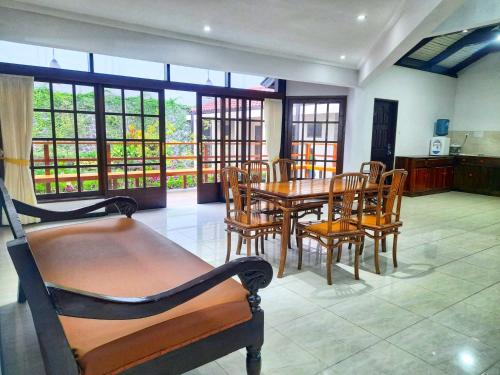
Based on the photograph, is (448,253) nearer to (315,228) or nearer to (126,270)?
(315,228)

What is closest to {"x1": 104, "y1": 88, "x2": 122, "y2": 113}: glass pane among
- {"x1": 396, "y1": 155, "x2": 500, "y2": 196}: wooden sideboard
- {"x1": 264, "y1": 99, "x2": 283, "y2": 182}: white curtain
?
{"x1": 264, "y1": 99, "x2": 283, "y2": 182}: white curtain

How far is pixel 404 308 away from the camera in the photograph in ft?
8.09

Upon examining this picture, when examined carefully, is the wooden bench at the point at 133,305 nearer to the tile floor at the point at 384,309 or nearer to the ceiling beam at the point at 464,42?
the tile floor at the point at 384,309

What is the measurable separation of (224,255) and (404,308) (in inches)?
69.5

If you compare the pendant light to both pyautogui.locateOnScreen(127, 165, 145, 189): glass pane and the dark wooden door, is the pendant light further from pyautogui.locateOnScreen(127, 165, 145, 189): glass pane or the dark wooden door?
the dark wooden door

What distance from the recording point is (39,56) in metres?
4.46

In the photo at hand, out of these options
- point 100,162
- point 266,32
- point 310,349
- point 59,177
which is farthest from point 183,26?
point 310,349

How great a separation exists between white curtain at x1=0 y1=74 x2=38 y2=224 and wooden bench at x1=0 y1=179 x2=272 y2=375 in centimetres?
305

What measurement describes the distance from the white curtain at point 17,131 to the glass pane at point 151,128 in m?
1.59

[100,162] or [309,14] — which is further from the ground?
[309,14]

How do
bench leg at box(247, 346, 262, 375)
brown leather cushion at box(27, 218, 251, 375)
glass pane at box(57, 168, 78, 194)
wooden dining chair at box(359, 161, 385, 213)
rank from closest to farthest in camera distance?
1. brown leather cushion at box(27, 218, 251, 375)
2. bench leg at box(247, 346, 262, 375)
3. wooden dining chair at box(359, 161, 385, 213)
4. glass pane at box(57, 168, 78, 194)

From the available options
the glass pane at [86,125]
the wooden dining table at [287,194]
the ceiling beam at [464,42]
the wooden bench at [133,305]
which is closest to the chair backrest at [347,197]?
the wooden dining table at [287,194]

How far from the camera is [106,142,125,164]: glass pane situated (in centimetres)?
512

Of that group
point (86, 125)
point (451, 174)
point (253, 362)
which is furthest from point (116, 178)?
point (451, 174)
